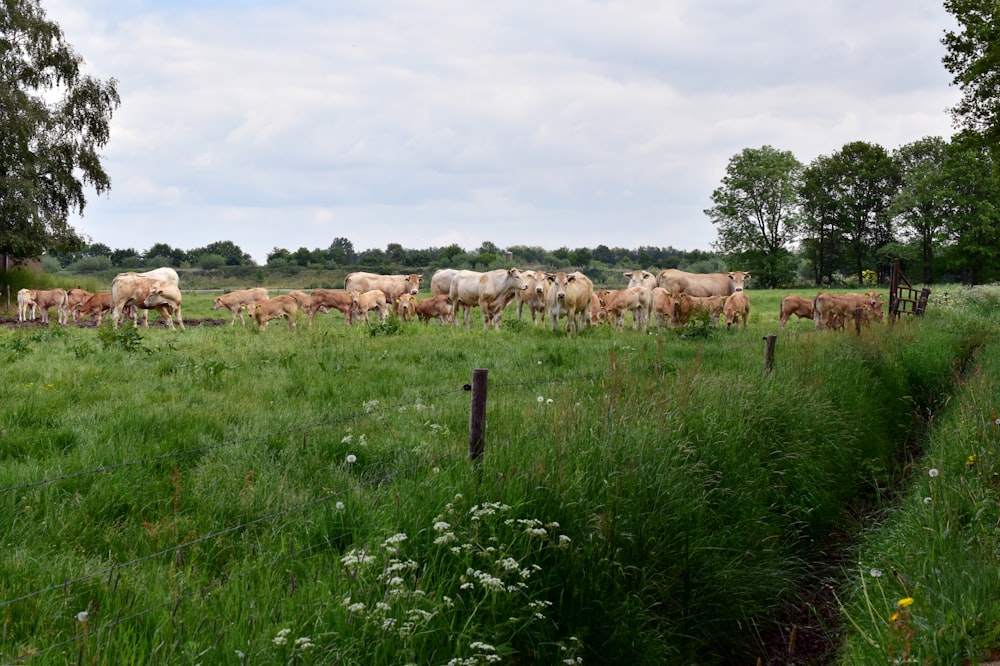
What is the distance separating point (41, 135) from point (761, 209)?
6120 cm

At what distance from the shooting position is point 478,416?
4707 millimetres

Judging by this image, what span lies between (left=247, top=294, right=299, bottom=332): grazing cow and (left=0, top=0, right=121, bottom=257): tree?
14.6m

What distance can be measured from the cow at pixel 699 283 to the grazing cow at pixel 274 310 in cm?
1492

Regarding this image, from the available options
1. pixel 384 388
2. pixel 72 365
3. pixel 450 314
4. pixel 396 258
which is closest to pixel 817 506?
pixel 384 388

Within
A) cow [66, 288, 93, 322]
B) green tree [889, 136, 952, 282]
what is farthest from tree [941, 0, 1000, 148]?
green tree [889, 136, 952, 282]

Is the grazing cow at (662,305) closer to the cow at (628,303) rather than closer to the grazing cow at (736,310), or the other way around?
the cow at (628,303)

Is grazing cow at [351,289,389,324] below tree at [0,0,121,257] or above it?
below

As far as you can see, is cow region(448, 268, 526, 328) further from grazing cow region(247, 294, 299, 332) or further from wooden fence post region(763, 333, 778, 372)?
wooden fence post region(763, 333, 778, 372)

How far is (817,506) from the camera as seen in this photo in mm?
6680

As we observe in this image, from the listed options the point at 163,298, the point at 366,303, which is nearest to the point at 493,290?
the point at 366,303

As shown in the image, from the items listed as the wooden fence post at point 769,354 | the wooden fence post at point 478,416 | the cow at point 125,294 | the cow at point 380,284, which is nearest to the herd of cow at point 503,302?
the cow at point 125,294

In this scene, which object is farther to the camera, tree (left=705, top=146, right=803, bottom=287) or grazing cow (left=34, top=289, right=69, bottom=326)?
tree (left=705, top=146, right=803, bottom=287)

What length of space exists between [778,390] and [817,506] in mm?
1705

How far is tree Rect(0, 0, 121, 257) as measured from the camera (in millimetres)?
30031
